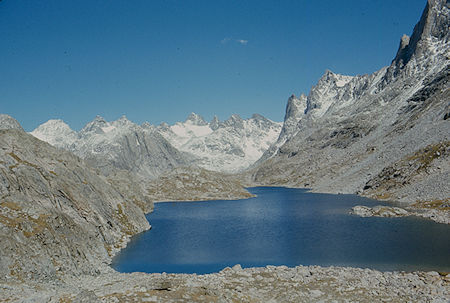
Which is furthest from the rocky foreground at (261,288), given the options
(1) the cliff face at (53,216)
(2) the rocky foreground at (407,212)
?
(2) the rocky foreground at (407,212)

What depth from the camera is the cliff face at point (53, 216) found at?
3978 centimetres

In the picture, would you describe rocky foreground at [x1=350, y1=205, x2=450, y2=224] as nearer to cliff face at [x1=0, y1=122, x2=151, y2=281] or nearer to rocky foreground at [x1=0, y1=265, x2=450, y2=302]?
rocky foreground at [x1=0, y1=265, x2=450, y2=302]

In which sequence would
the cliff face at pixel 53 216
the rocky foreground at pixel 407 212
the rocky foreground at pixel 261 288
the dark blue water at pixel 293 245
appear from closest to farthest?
1. the rocky foreground at pixel 261 288
2. the cliff face at pixel 53 216
3. the dark blue water at pixel 293 245
4. the rocky foreground at pixel 407 212

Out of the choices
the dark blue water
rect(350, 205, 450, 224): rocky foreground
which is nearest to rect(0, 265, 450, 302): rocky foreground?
the dark blue water

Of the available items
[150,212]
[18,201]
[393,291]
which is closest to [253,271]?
[393,291]

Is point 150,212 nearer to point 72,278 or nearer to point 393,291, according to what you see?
point 72,278

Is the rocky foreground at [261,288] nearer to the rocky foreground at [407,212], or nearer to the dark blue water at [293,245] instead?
the dark blue water at [293,245]

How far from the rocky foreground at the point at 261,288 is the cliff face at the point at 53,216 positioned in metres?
3.96

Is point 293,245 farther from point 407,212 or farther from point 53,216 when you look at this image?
point 407,212

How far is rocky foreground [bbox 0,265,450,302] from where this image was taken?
92.6 ft

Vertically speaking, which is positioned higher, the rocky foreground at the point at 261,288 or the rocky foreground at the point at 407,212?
the rocky foreground at the point at 407,212

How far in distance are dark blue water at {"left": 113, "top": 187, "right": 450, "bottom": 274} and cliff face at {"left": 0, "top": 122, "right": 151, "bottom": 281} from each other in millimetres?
6028

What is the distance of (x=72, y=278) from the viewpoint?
144 feet

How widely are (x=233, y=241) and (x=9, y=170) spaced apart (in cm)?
4553
